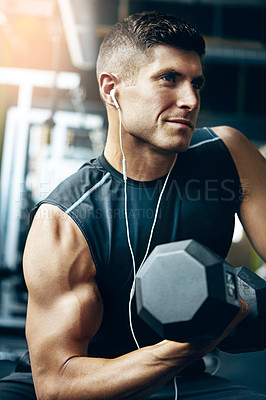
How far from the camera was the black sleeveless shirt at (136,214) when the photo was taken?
1.29m

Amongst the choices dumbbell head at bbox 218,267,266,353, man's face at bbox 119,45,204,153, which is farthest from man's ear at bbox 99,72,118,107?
dumbbell head at bbox 218,267,266,353

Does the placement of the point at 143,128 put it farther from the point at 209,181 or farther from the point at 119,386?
the point at 119,386

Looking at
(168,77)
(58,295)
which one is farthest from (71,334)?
(168,77)

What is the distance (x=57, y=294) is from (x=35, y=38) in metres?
5.48

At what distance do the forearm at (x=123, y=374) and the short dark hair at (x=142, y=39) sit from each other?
33.1 inches

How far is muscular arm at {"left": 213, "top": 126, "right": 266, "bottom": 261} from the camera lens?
1473 mm

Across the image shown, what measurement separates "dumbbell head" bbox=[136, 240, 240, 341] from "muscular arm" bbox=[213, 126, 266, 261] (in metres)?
0.65

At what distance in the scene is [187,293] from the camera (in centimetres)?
81

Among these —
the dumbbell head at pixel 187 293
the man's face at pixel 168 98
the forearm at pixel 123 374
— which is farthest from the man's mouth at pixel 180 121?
the forearm at pixel 123 374

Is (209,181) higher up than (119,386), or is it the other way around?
(209,181)

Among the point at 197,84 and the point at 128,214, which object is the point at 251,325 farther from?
the point at 197,84

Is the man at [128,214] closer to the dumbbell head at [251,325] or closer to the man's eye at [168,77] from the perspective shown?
the man's eye at [168,77]

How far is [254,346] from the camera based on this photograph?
1129 mm

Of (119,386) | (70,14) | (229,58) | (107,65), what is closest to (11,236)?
(70,14)
